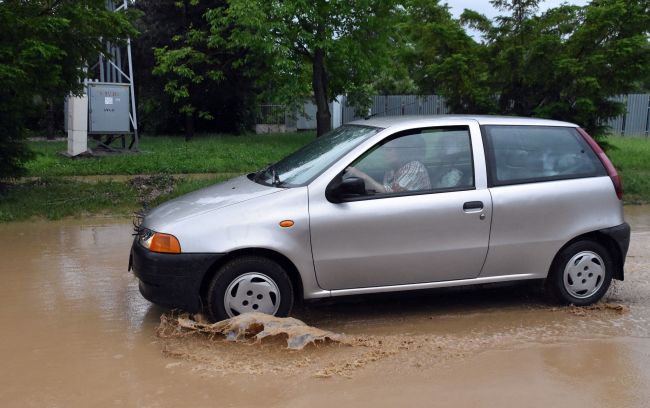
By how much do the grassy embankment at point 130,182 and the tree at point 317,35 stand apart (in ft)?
7.95

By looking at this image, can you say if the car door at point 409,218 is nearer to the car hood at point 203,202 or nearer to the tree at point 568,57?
the car hood at point 203,202

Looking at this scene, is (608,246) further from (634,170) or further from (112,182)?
(634,170)

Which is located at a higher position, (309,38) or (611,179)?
(309,38)

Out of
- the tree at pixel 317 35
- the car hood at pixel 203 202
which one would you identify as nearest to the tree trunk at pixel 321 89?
the tree at pixel 317 35

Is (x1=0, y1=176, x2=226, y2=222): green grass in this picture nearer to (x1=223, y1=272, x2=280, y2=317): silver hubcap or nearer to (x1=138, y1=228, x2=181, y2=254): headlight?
(x1=138, y1=228, x2=181, y2=254): headlight

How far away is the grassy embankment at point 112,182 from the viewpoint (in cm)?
1080

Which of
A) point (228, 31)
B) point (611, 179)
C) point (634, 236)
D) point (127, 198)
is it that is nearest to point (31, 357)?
point (611, 179)

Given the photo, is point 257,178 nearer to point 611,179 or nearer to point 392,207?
point 392,207

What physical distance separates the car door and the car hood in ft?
1.86

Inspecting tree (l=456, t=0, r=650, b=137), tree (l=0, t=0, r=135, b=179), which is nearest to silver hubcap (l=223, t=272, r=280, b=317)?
tree (l=0, t=0, r=135, b=179)

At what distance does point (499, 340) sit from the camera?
5.31 m

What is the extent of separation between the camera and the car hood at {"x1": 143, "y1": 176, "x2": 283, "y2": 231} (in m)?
5.29

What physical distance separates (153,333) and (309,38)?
1275cm

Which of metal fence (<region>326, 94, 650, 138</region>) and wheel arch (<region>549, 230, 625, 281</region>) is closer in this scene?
wheel arch (<region>549, 230, 625, 281</region>)
